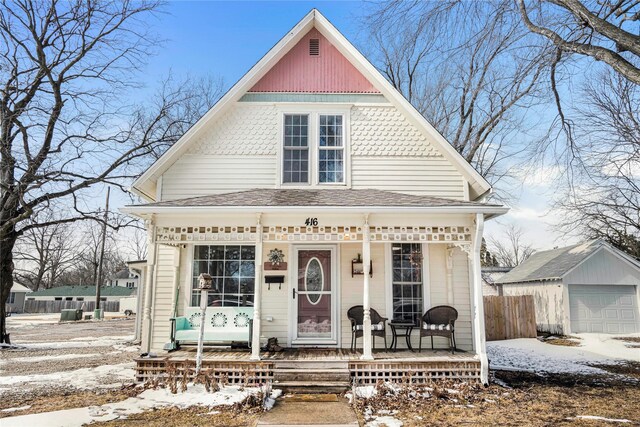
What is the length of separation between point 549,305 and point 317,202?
570 inches

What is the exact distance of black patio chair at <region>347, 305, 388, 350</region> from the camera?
8344 mm

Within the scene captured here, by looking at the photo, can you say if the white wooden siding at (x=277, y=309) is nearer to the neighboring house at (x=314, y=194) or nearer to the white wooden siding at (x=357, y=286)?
the neighboring house at (x=314, y=194)

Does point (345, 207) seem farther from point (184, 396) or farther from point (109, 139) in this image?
point (109, 139)

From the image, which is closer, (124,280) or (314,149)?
(314,149)

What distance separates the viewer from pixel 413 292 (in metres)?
9.12

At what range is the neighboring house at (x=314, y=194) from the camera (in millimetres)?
7996

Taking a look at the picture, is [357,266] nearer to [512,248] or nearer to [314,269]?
[314,269]

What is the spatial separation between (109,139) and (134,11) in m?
5.02

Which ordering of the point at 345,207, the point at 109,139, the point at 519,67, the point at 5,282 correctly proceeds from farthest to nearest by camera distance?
the point at 109,139, the point at 5,282, the point at 519,67, the point at 345,207

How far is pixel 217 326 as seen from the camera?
8844 millimetres

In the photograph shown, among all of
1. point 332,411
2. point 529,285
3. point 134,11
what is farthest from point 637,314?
point 134,11

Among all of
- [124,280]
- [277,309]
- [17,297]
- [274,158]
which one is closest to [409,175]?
[274,158]

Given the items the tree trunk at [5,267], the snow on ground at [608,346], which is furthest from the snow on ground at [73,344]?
the snow on ground at [608,346]

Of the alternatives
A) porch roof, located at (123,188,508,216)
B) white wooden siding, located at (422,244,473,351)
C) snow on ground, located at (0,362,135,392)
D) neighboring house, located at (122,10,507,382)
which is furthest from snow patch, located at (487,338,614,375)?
snow on ground, located at (0,362,135,392)
